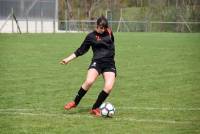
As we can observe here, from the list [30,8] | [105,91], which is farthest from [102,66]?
[30,8]

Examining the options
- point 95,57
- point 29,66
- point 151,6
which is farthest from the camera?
point 151,6

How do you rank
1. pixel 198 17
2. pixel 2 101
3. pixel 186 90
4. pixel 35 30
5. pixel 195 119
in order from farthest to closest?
pixel 198 17
pixel 35 30
pixel 186 90
pixel 2 101
pixel 195 119

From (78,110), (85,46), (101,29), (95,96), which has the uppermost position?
(101,29)

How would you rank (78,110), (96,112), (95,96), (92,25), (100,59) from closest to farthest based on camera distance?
(96,112) < (100,59) < (78,110) < (95,96) < (92,25)

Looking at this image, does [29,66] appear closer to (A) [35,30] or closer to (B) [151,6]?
(A) [35,30]

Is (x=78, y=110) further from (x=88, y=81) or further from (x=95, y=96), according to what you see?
(x=95, y=96)

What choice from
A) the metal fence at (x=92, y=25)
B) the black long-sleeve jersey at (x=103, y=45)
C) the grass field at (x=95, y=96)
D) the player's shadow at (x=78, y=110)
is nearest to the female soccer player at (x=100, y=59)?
the black long-sleeve jersey at (x=103, y=45)

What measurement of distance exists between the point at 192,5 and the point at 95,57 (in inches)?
2310

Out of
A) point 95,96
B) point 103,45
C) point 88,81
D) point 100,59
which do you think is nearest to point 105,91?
point 88,81

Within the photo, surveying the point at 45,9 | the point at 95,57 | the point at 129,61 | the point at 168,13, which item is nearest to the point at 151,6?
the point at 168,13

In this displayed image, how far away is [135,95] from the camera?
12.5 metres

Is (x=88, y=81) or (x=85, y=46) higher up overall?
(x=85, y=46)

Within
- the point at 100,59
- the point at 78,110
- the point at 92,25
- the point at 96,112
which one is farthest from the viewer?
the point at 92,25

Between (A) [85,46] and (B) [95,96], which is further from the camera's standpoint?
(B) [95,96]
